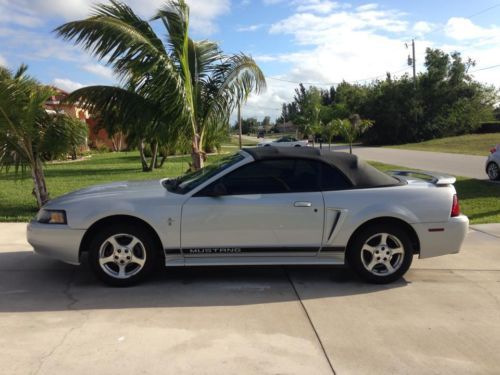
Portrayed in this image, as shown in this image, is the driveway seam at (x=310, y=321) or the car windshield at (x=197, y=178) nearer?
the driveway seam at (x=310, y=321)

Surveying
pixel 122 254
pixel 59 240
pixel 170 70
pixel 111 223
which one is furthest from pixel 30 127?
pixel 122 254

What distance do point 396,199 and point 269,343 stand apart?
7.39ft

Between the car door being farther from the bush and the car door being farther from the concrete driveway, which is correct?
the bush

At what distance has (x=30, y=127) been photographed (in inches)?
345

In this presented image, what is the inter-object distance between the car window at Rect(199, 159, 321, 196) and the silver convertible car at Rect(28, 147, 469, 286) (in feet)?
0.04

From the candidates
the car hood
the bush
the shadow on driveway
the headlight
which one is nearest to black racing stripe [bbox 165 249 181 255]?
the shadow on driveway

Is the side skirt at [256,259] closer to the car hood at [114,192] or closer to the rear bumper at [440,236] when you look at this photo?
the car hood at [114,192]

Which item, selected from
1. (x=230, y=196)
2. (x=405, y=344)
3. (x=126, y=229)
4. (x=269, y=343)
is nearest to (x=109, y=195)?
(x=126, y=229)

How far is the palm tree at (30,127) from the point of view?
27.8 ft

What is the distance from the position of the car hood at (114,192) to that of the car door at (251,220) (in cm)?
57

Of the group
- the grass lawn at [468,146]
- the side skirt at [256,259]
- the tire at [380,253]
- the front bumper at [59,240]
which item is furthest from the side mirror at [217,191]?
the grass lawn at [468,146]

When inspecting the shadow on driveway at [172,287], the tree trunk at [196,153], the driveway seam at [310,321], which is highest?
the tree trunk at [196,153]

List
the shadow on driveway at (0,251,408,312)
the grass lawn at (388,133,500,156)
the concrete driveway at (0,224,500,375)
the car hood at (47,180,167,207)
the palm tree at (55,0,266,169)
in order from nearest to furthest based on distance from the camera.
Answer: the concrete driveway at (0,224,500,375)
the shadow on driveway at (0,251,408,312)
the car hood at (47,180,167,207)
the palm tree at (55,0,266,169)
the grass lawn at (388,133,500,156)

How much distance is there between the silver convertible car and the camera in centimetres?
505
